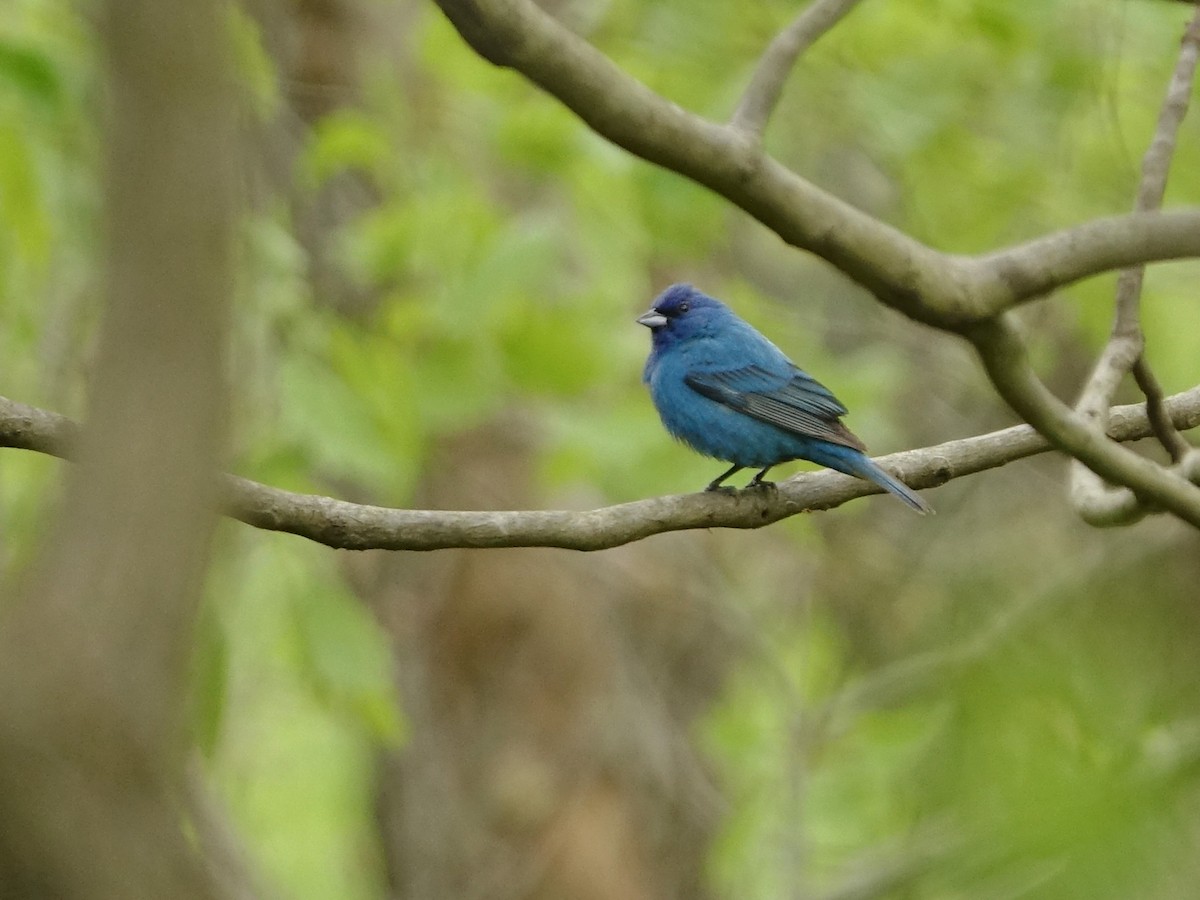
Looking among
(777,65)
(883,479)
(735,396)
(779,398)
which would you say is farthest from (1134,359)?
(735,396)

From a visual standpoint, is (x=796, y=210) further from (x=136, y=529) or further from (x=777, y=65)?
(x=136, y=529)

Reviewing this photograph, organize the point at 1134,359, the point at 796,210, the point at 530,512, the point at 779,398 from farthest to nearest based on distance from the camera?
the point at 779,398
the point at 1134,359
the point at 530,512
the point at 796,210

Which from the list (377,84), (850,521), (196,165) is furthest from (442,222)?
(196,165)

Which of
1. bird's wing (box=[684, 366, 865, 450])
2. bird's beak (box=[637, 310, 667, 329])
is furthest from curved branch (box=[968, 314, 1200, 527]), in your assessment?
bird's beak (box=[637, 310, 667, 329])

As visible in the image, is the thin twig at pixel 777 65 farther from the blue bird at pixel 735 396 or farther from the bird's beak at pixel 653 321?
the bird's beak at pixel 653 321

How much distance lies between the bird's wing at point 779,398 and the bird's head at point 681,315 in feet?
1.60

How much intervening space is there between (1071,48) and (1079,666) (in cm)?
557

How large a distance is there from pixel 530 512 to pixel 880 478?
1.31 metres

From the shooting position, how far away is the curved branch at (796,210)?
268 centimetres

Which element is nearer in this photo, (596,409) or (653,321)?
(653,321)

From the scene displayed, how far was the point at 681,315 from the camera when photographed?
683 cm

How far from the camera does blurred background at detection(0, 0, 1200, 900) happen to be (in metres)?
6.04

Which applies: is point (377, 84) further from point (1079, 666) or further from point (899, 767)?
point (1079, 666)

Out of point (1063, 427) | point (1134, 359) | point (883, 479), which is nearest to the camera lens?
point (1063, 427)
